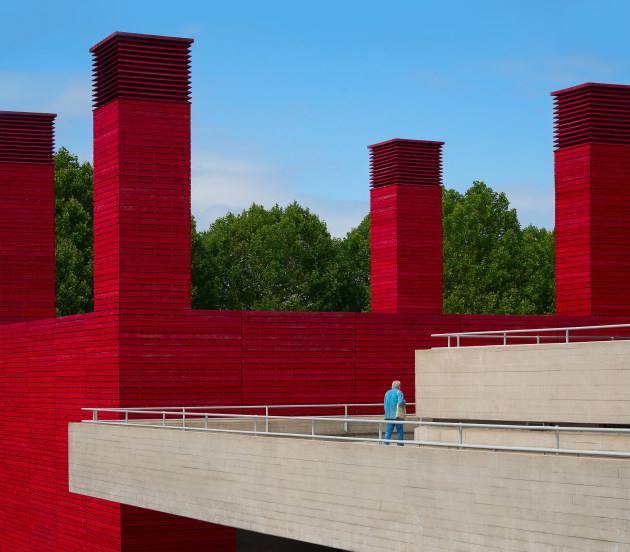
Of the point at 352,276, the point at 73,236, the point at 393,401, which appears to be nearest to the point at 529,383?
the point at 393,401

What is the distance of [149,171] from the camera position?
30.4m

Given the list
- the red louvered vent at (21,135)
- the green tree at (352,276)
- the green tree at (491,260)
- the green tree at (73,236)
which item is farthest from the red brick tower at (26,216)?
the green tree at (491,260)

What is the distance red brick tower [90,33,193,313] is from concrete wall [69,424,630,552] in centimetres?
519

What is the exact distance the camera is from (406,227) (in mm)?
40719

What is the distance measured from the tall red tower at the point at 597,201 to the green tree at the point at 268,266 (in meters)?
36.2

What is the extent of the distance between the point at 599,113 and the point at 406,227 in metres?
8.28

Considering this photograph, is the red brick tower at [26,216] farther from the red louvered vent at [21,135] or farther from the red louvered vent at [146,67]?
the red louvered vent at [146,67]

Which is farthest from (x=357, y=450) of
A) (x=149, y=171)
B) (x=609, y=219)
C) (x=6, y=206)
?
(x=6, y=206)

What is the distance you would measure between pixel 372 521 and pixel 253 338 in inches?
546

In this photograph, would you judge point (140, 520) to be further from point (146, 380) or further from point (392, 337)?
point (392, 337)

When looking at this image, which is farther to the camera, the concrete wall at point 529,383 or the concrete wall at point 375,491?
the concrete wall at point 529,383

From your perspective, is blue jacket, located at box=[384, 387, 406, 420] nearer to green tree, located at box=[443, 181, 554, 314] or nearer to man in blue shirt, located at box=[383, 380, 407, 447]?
man in blue shirt, located at box=[383, 380, 407, 447]

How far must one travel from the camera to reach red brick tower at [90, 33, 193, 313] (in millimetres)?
30141

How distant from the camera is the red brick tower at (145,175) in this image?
30.1m
